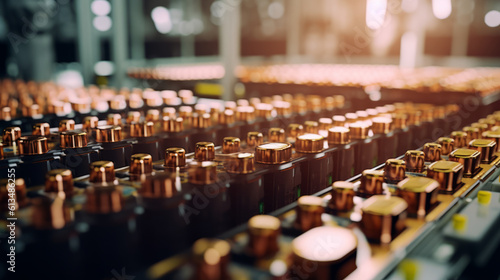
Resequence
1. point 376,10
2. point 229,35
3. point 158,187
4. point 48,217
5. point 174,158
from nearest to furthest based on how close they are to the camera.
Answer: point 48,217
point 158,187
point 174,158
point 376,10
point 229,35

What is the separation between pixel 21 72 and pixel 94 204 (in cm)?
479

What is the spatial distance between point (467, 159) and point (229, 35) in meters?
2.76

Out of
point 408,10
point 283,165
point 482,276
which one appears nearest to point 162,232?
point 283,165

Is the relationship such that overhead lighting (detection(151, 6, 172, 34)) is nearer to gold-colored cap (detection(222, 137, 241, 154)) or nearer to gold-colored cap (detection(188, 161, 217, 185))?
gold-colored cap (detection(222, 137, 241, 154))

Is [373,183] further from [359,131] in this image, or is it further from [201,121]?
[201,121]

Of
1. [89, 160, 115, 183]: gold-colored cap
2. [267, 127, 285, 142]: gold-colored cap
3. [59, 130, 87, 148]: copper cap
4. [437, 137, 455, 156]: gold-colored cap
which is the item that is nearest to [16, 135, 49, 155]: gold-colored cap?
[59, 130, 87, 148]: copper cap

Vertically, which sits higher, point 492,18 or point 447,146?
point 492,18

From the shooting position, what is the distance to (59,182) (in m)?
0.88

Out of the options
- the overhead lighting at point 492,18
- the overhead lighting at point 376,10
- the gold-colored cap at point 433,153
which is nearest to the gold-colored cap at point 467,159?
the gold-colored cap at point 433,153

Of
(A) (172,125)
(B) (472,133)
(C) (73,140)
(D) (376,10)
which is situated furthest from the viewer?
(D) (376,10)

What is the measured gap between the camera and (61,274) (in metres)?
0.70

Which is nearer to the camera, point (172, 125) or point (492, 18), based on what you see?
point (172, 125)

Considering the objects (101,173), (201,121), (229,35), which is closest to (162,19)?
(229,35)

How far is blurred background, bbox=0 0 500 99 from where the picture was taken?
4031mm
